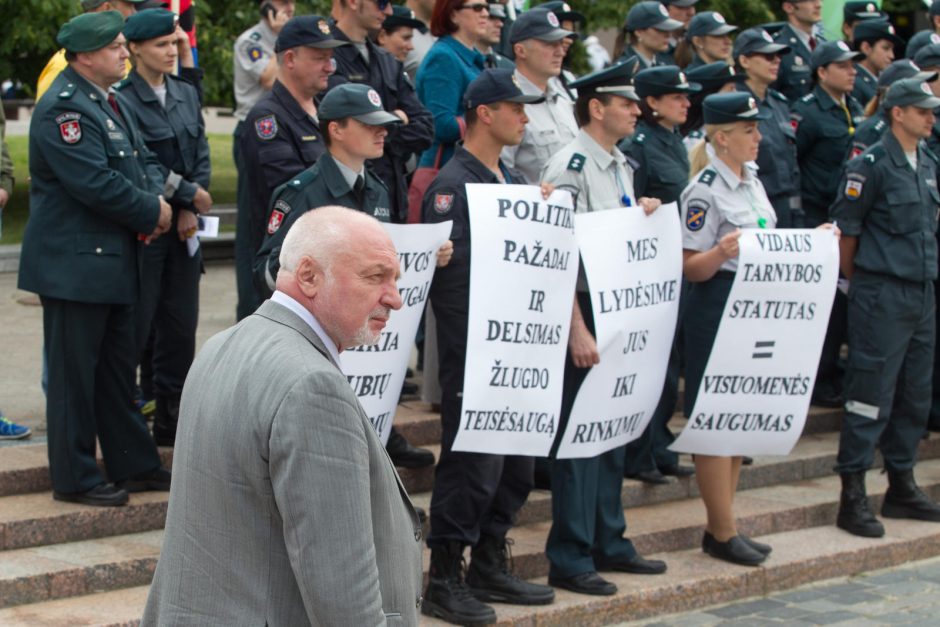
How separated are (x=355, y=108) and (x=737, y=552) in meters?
3.03

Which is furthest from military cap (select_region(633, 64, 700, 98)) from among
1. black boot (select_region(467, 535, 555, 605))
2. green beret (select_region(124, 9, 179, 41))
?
black boot (select_region(467, 535, 555, 605))

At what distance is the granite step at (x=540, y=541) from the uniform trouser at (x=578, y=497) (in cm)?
30

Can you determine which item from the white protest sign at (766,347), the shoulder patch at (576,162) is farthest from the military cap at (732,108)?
the shoulder patch at (576,162)

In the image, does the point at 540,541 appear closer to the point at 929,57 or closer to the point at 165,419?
the point at 165,419

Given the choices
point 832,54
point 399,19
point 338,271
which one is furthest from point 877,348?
point 338,271

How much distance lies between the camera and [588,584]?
689 cm

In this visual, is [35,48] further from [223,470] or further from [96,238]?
[223,470]

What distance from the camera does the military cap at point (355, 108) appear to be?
611cm

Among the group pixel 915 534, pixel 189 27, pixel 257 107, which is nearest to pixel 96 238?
pixel 257 107

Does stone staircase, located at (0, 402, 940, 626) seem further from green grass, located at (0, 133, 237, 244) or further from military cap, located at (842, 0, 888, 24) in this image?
green grass, located at (0, 133, 237, 244)

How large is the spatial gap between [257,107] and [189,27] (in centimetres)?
242

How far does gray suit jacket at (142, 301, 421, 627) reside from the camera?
3104mm

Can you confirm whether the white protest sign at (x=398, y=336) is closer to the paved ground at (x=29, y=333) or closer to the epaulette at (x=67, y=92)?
the epaulette at (x=67, y=92)

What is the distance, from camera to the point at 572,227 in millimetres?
6730
